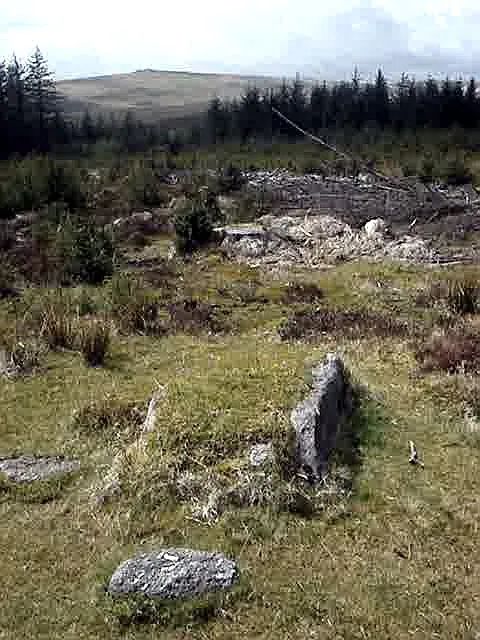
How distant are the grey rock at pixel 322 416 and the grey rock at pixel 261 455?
0.96ft

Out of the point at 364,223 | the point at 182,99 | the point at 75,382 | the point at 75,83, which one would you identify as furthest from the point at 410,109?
the point at 75,83

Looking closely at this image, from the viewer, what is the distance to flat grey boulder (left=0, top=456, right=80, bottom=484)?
6.34 metres

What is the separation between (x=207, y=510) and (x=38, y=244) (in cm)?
1292

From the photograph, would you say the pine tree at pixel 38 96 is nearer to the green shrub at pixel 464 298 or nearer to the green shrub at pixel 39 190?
the green shrub at pixel 39 190

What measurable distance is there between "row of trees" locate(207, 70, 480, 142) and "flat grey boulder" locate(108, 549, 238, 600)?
4333 cm

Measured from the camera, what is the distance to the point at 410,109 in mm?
48906

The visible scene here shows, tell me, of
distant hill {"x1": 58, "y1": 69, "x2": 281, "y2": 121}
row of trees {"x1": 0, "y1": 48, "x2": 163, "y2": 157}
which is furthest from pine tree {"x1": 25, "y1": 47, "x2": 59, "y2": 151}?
distant hill {"x1": 58, "y1": 69, "x2": 281, "y2": 121}

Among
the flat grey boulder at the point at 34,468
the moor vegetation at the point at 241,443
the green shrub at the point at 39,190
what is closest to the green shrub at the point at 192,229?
the moor vegetation at the point at 241,443

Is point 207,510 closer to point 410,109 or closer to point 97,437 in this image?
point 97,437

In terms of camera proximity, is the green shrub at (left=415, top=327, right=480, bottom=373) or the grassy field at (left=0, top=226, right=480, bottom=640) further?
the green shrub at (left=415, top=327, right=480, bottom=373)

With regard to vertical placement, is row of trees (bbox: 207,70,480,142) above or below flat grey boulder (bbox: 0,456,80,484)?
above

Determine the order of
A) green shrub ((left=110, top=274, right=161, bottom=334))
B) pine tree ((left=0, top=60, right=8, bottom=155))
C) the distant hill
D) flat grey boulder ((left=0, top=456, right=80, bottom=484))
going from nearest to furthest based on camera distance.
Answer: flat grey boulder ((left=0, top=456, right=80, bottom=484)) < green shrub ((left=110, top=274, right=161, bottom=334)) < pine tree ((left=0, top=60, right=8, bottom=155)) < the distant hill

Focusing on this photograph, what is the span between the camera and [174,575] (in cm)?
458

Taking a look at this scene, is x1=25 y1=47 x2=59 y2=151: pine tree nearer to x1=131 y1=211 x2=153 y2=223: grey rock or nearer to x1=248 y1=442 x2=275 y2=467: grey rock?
x1=131 y1=211 x2=153 y2=223: grey rock
